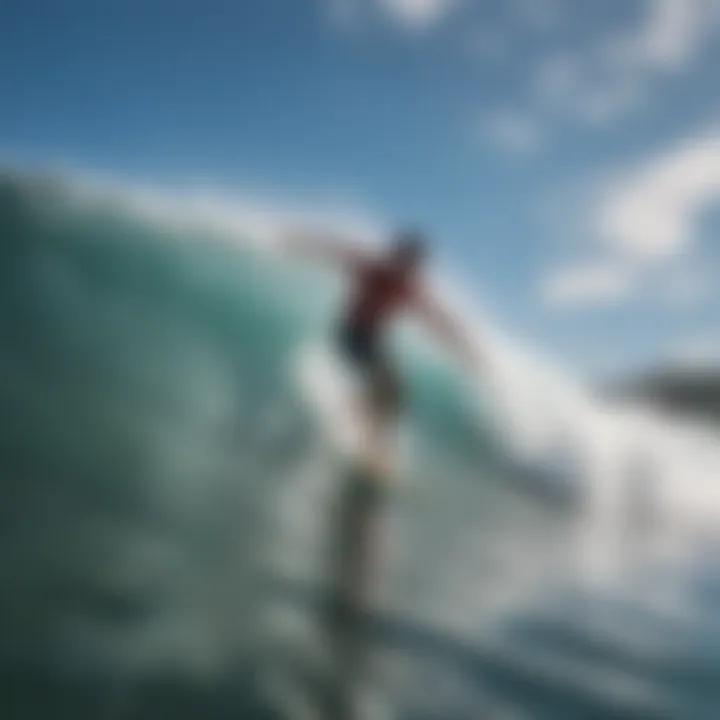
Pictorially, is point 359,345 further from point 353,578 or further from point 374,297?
point 353,578

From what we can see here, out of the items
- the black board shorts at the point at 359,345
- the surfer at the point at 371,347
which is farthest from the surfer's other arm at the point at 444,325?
the black board shorts at the point at 359,345

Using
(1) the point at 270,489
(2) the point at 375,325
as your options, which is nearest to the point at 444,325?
(2) the point at 375,325

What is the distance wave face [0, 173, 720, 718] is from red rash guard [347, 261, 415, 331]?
81mm

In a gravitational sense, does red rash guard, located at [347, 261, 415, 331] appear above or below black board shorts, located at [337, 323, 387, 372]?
above

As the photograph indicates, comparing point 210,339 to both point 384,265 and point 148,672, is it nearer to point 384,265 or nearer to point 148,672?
point 384,265

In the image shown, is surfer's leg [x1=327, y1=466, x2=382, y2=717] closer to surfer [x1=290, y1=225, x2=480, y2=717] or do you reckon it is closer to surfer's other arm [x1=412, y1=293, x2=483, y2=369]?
surfer [x1=290, y1=225, x2=480, y2=717]

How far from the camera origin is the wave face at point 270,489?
298 centimetres

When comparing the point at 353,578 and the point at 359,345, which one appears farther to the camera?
the point at 359,345

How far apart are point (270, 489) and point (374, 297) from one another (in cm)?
62

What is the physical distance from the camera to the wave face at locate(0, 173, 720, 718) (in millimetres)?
2980

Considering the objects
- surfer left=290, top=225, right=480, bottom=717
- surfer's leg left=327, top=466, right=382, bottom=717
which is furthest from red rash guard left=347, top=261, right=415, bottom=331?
surfer's leg left=327, top=466, right=382, bottom=717

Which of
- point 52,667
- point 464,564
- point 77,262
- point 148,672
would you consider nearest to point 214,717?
point 148,672

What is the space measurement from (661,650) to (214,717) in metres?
1.27

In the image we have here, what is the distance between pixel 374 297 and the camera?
3238 mm
